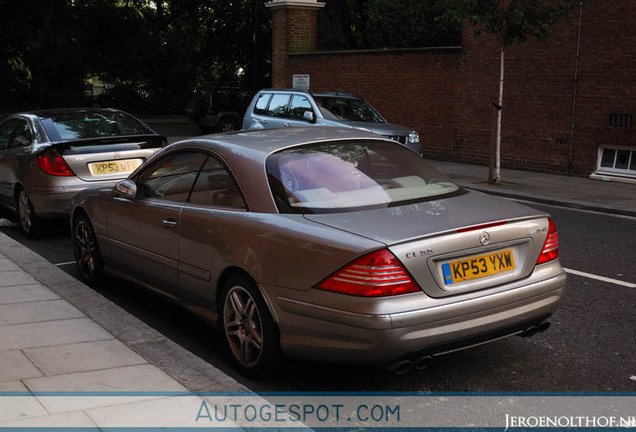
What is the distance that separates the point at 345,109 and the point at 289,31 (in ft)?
28.6

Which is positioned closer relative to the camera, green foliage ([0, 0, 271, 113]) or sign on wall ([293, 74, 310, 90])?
sign on wall ([293, 74, 310, 90])

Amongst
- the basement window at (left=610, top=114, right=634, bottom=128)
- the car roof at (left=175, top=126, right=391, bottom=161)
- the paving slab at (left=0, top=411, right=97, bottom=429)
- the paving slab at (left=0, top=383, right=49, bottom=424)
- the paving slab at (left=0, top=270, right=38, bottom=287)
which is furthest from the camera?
the basement window at (left=610, top=114, right=634, bottom=128)

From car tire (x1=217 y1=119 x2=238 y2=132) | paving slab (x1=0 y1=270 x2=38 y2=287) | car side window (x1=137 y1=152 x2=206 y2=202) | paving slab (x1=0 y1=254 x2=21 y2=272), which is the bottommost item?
car tire (x1=217 y1=119 x2=238 y2=132)

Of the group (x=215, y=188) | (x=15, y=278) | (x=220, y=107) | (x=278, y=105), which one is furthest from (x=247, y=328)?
(x=220, y=107)

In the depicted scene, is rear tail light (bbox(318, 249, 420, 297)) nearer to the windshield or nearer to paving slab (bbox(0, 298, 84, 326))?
paving slab (bbox(0, 298, 84, 326))

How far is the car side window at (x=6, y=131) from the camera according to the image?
32.9 feet

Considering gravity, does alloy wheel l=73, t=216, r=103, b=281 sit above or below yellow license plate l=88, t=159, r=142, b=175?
below

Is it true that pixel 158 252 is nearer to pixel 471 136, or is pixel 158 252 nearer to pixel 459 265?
pixel 459 265

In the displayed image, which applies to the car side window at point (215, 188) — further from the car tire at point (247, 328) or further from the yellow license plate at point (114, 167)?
the yellow license plate at point (114, 167)

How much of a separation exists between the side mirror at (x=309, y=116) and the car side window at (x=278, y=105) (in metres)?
0.70

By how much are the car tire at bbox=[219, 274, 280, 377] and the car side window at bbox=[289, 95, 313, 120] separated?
11330 mm

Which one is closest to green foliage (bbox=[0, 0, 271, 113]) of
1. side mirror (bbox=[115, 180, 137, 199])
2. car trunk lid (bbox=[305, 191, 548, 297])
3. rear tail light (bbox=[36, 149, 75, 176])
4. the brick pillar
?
the brick pillar

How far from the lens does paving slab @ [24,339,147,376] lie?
4.53 metres

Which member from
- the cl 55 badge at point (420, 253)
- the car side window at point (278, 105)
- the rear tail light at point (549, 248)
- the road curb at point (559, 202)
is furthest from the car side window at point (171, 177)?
the car side window at point (278, 105)
